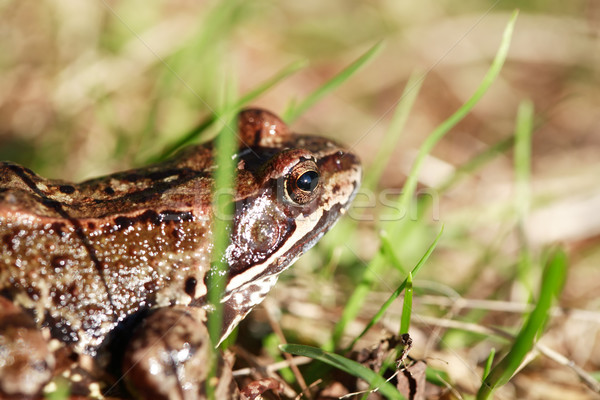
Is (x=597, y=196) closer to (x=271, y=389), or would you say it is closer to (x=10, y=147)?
(x=271, y=389)

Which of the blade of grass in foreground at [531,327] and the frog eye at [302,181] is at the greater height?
the frog eye at [302,181]

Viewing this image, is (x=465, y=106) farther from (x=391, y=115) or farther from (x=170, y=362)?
(x=391, y=115)

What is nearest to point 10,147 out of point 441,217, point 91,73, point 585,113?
point 91,73

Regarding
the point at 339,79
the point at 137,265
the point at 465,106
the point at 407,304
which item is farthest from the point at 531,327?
the point at 339,79

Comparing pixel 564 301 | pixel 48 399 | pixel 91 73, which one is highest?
pixel 91 73

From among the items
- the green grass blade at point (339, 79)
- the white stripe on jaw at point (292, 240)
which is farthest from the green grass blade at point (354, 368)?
the green grass blade at point (339, 79)

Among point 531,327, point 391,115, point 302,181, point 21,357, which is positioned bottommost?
point 531,327

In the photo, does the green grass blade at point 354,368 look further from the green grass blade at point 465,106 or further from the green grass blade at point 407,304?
the green grass blade at point 465,106
